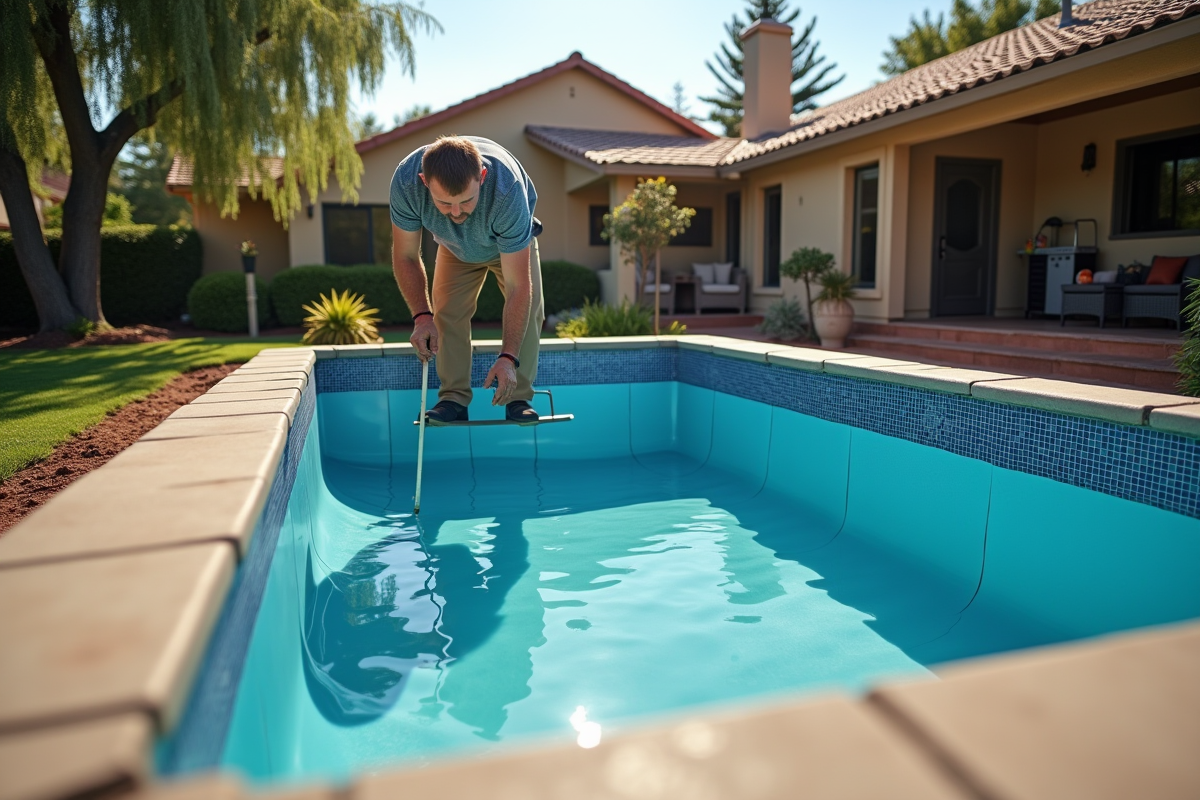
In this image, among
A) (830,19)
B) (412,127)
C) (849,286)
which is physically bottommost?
(849,286)

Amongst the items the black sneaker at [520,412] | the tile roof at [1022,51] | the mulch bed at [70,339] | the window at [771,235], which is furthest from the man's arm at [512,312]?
the window at [771,235]

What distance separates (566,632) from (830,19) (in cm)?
3482

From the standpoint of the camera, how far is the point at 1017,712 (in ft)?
3.13

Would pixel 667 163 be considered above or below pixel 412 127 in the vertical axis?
below

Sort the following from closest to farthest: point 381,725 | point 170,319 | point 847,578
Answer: point 381,725
point 847,578
point 170,319

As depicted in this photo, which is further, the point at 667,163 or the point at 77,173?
the point at 667,163

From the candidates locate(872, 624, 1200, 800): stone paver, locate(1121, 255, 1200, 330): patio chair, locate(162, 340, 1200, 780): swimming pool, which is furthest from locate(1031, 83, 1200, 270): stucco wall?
locate(872, 624, 1200, 800): stone paver

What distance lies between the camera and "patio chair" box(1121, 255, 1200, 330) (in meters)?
7.55

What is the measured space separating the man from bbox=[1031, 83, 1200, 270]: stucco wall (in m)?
8.26

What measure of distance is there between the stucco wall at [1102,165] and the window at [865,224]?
235 centimetres

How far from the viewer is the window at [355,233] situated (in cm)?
1515

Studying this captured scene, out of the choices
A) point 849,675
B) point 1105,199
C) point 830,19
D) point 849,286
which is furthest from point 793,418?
point 830,19

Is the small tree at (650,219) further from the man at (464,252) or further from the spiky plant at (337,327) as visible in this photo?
the man at (464,252)

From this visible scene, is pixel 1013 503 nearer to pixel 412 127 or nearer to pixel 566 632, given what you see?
pixel 566 632
